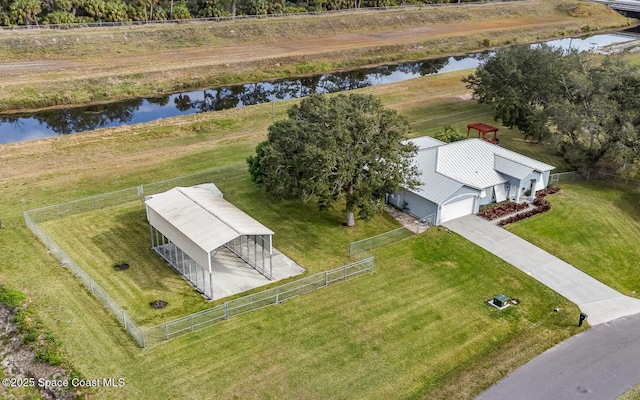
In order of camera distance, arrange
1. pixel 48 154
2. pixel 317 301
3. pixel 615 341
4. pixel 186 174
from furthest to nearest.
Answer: pixel 48 154
pixel 186 174
pixel 317 301
pixel 615 341

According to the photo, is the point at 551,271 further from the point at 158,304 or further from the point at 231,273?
the point at 158,304

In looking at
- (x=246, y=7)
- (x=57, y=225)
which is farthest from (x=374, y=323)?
(x=246, y=7)

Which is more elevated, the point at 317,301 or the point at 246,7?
the point at 246,7

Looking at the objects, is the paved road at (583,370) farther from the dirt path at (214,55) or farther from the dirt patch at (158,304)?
the dirt path at (214,55)

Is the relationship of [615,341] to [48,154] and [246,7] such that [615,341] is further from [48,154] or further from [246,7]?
[246,7]

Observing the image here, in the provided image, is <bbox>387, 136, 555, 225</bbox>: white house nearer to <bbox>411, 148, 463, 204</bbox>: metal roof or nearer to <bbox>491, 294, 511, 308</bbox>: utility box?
<bbox>411, 148, 463, 204</bbox>: metal roof

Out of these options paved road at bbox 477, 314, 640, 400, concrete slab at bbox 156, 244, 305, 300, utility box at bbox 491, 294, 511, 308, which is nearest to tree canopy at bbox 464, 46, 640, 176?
paved road at bbox 477, 314, 640, 400
